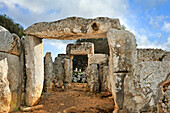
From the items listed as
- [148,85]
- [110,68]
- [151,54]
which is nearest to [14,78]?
[110,68]

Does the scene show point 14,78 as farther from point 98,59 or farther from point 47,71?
point 98,59

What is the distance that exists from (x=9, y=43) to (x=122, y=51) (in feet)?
9.47

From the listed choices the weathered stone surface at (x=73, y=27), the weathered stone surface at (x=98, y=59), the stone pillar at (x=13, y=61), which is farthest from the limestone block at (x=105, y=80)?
the stone pillar at (x=13, y=61)

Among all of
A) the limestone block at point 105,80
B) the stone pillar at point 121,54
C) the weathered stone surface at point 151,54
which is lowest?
the limestone block at point 105,80

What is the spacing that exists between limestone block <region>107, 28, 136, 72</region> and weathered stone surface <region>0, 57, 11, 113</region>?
2647 mm

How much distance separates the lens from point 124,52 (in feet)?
10.5

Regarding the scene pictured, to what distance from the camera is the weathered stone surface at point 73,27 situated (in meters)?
3.64

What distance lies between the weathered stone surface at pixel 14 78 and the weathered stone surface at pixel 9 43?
12cm

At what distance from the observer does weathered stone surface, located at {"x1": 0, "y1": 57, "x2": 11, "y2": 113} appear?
3266mm

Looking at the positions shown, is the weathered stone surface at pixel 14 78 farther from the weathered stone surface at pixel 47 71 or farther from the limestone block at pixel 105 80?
the limestone block at pixel 105 80

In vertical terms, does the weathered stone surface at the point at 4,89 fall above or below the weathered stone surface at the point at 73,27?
below

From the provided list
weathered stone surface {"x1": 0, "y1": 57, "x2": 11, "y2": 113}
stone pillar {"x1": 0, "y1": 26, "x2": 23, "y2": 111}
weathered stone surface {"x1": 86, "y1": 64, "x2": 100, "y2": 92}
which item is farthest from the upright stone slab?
weathered stone surface {"x1": 86, "y1": 64, "x2": 100, "y2": 92}

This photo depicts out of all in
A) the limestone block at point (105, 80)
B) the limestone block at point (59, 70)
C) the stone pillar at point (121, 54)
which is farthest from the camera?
the limestone block at point (59, 70)

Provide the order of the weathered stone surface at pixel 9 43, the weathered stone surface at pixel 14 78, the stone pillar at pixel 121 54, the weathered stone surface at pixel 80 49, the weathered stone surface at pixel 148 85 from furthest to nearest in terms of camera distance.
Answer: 1. the weathered stone surface at pixel 80 49
2. the weathered stone surface at pixel 14 78
3. the weathered stone surface at pixel 9 43
4. the stone pillar at pixel 121 54
5. the weathered stone surface at pixel 148 85
